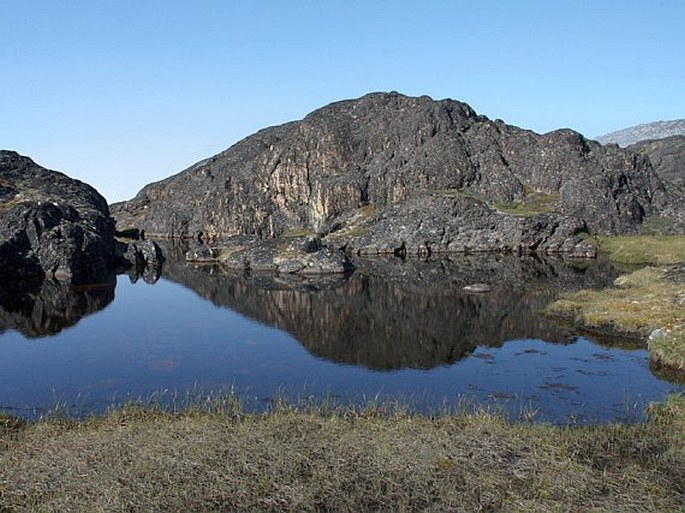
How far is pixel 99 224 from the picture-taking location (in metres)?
99.3

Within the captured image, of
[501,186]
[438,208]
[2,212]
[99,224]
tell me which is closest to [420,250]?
[438,208]

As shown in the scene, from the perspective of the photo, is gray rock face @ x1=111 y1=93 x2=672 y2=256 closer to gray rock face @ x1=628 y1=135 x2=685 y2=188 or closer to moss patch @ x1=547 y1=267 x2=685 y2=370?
moss patch @ x1=547 y1=267 x2=685 y2=370

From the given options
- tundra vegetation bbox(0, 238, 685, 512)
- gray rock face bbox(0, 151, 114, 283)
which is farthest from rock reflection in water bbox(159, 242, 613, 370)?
tundra vegetation bbox(0, 238, 685, 512)

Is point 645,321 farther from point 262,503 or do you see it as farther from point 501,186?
point 501,186

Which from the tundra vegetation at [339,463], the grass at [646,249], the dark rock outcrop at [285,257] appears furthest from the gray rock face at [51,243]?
the grass at [646,249]

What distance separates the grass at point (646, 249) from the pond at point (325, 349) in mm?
14699

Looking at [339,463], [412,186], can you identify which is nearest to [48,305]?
[339,463]

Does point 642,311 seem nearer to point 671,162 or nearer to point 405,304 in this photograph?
point 405,304

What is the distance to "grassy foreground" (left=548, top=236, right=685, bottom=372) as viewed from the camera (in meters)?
33.2

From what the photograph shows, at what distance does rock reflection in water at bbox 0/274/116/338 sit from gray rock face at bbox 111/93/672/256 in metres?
50.7

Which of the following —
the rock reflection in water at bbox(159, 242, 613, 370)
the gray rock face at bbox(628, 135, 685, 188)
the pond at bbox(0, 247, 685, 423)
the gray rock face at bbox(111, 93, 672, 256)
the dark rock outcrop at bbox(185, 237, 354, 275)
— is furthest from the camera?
the gray rock face at bbox(628, 135, 685, 188)

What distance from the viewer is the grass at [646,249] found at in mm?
77938

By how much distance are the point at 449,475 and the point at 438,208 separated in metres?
94.1

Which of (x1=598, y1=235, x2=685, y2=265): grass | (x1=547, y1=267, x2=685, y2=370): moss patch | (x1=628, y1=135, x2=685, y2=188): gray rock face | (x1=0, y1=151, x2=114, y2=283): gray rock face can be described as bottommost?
(x1=547, y1=267, x2=685, y2=370): moss patch
